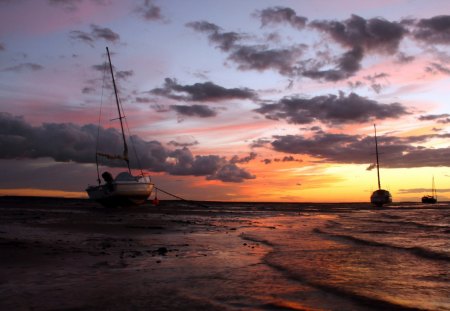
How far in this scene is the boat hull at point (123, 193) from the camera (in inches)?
2389

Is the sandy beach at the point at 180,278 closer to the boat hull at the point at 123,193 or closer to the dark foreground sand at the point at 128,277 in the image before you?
the dark foreground sand at the point at 128,277

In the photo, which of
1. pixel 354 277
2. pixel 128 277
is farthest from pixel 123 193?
pixel 354 277

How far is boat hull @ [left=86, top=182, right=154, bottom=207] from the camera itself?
60688mm

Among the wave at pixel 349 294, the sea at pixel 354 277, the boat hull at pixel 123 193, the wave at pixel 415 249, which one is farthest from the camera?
the boat hull at pixel 123 193

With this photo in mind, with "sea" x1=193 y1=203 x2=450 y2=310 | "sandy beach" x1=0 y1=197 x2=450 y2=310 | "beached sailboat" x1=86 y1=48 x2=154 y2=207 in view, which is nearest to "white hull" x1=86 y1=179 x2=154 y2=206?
"beached sailboat" x1=86 y1=48 x2=154 y2=207

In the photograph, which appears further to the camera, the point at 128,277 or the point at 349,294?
the point at 128,277

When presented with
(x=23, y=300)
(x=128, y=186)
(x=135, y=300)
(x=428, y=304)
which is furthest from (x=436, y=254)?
(x=128, y=186)

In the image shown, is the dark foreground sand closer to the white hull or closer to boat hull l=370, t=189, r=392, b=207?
the white hull

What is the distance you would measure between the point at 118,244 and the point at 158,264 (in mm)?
5473

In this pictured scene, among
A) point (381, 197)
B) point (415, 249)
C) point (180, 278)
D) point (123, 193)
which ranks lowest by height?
point (415, 249)

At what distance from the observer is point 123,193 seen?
6097cm

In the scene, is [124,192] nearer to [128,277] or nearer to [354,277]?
[128,277]

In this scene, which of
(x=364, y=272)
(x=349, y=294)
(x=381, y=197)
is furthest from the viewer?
(x=381, y=197)

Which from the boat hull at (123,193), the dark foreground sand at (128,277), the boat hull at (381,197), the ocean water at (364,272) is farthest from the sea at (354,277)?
the boat hull at (381,197)
